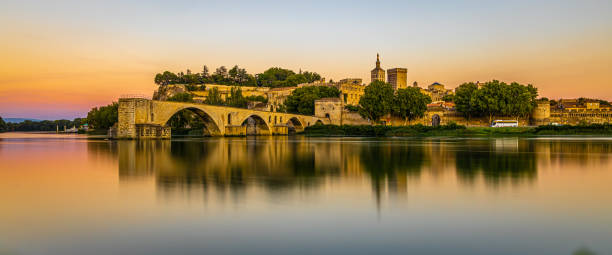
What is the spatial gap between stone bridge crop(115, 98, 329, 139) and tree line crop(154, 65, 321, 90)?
4260 cm

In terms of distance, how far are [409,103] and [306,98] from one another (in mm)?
→ 20922

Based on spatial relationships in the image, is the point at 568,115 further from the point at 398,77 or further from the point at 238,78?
the point at 238,78

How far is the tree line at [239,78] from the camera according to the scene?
10844cm

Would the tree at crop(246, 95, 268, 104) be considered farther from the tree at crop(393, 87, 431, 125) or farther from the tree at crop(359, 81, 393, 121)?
the tree at crop(393, 87, 431, 125)

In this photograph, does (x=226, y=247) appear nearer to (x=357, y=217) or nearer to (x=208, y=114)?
(x=357, y=217)

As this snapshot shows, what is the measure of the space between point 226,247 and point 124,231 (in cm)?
146

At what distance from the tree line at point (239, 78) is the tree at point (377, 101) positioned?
46975mm

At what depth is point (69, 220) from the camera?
18.9 feet

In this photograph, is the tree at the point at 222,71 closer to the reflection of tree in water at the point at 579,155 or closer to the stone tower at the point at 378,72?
the stone tower at the point at 378,72

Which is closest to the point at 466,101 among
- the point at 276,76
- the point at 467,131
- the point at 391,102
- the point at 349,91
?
the point at 391,102

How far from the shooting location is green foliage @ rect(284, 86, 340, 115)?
74.4 meters

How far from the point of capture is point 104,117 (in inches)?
2500

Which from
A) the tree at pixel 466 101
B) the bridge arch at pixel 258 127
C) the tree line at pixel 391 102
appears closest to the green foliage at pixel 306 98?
the bridge arch at pixel 258 127

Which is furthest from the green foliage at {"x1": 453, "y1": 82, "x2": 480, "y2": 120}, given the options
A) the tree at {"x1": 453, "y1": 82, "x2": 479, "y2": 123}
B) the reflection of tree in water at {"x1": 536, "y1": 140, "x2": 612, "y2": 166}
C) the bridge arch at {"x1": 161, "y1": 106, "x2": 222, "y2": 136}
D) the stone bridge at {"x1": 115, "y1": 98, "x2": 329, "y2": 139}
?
the reflection of tree in water at {"x1": 536, "y1": 140, "x2": 612, "y2": 166}
